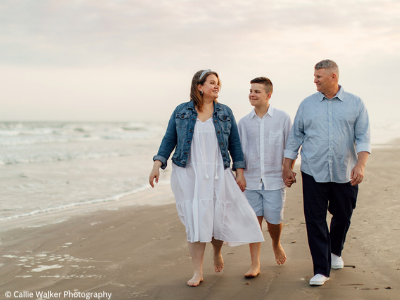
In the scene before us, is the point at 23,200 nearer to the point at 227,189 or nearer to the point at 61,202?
the point at 61,202

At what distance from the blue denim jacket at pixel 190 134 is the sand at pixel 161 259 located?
109 centimetres

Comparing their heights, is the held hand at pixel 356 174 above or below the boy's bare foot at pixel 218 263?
above

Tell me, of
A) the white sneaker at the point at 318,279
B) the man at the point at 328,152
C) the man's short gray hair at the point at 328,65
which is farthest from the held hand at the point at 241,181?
the man's short gray hair at the point at 328,65

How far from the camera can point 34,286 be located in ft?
13.5

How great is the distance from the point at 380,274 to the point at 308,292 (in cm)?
77

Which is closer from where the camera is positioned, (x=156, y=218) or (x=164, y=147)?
(x=164, y=147)

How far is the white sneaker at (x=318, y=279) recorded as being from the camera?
3.77 m

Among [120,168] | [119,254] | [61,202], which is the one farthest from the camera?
[120,168]

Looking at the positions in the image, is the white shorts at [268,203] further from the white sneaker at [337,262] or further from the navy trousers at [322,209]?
the white sneaker at [337,262]

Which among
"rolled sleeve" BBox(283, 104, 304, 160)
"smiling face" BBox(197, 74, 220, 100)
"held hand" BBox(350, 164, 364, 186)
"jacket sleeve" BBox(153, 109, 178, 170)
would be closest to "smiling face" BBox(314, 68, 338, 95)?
"rolled sleeve" BBox(283, 104, 304, 160)

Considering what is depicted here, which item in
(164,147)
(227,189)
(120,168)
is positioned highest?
(164,147)

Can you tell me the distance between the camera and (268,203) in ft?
14.1

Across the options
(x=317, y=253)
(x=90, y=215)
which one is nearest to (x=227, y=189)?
(x=317, y=253)

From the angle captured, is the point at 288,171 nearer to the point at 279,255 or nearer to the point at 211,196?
the point at 211,196
